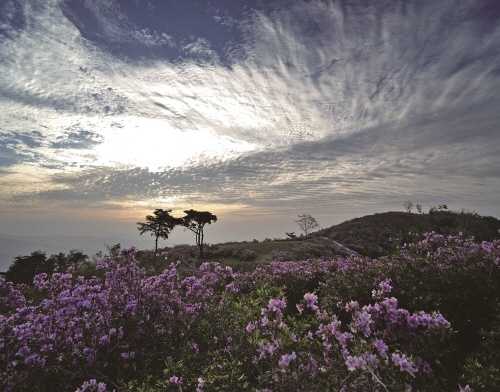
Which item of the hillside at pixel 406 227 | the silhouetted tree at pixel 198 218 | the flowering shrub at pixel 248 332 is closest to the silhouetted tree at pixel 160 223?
the silhouetted tree at pixel 198 218

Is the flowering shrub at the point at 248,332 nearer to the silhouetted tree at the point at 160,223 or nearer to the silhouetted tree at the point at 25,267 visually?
the silhouetted tree at the point at 25,267

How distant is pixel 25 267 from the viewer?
95.3ft

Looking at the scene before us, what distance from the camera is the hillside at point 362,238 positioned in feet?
96.3

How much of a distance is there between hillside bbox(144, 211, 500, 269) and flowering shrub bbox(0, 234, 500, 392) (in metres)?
19.8

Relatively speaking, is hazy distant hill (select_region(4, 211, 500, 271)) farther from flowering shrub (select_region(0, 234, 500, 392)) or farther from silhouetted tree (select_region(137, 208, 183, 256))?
flowering shrub (select_region(0, 234, 500, 392))

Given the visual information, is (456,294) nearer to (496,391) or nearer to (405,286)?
(405,286)

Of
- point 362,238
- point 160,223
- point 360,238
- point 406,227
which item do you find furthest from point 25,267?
point 406,227

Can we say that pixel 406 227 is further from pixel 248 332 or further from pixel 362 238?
pixel 248 332

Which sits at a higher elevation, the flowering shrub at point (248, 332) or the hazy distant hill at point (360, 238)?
the flowering shrub at point (248, 332)

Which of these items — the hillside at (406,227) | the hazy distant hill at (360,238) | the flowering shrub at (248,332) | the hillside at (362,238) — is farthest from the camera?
the hillside at (406,227)

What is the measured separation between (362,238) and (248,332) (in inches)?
1541

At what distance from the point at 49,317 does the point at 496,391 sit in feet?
19.3

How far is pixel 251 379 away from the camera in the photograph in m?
3.82

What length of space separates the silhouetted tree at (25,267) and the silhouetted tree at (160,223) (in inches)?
588
